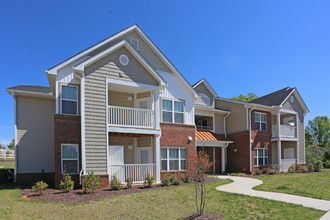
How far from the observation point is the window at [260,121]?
23566 mm

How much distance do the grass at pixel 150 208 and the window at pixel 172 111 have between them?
6.62 m

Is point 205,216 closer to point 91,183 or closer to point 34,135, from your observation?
point 91,183

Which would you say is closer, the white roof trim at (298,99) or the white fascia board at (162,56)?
the white fascia board at (162,56)

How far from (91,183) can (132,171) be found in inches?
138

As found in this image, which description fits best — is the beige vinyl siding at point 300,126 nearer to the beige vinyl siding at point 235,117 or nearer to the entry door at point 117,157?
the beige vinyl siding at point 235,117

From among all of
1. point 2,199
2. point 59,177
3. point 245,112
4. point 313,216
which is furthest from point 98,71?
point 245,112

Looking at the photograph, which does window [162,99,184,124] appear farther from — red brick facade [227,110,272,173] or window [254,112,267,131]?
window [254,112,267,131]

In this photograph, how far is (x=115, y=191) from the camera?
12305 millimetres

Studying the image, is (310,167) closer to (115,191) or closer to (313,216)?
(313,216)

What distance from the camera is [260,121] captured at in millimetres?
23875

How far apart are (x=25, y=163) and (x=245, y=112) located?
57.0 ft

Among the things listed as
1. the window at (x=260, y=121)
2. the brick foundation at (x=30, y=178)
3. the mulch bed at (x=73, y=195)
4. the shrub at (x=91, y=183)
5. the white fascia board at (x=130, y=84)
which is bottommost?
the brick foundation at (x=30, y=178)

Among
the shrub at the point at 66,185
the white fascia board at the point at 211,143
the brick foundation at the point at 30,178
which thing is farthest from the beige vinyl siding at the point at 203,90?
the shrub at the point at 66,185

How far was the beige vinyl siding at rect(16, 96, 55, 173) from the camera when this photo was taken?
53.7 feet
